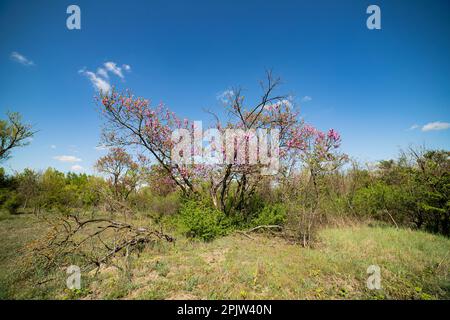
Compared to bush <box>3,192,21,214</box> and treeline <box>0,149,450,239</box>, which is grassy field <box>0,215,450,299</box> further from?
bush <box>3,192,21,214</box>

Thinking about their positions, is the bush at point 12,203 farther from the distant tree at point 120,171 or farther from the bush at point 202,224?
the bush at point 202,224

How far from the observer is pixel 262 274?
4.18 meters

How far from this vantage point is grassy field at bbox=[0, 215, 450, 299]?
11.7 ft

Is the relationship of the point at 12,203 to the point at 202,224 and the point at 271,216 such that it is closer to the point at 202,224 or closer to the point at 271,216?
the point at 202,224

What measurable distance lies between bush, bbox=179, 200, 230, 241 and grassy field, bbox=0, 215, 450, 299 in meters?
0.85

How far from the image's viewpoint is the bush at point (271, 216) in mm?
7672

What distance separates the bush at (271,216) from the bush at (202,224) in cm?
147

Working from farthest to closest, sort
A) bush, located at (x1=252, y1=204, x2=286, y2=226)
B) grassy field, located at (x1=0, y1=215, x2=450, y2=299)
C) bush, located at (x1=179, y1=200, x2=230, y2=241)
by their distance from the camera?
bush, located at (x1=252, y1=204, x2=286, y2=226) < bush, located at (x1=179, y1=200, x2=230, y2=241) < grassy field, located at (x1=0, y1=215, x2=450, y2=299)

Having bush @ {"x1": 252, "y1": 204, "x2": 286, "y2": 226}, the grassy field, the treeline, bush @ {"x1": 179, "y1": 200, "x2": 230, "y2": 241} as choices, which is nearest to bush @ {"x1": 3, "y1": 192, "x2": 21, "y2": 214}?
the treeline

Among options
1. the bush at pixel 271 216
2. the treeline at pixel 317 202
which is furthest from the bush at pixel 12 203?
the bush at pixel 271 216

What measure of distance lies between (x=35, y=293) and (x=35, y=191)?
17.5 meters

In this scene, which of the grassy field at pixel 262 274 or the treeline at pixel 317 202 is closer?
the grassy field at pixel 262 274
